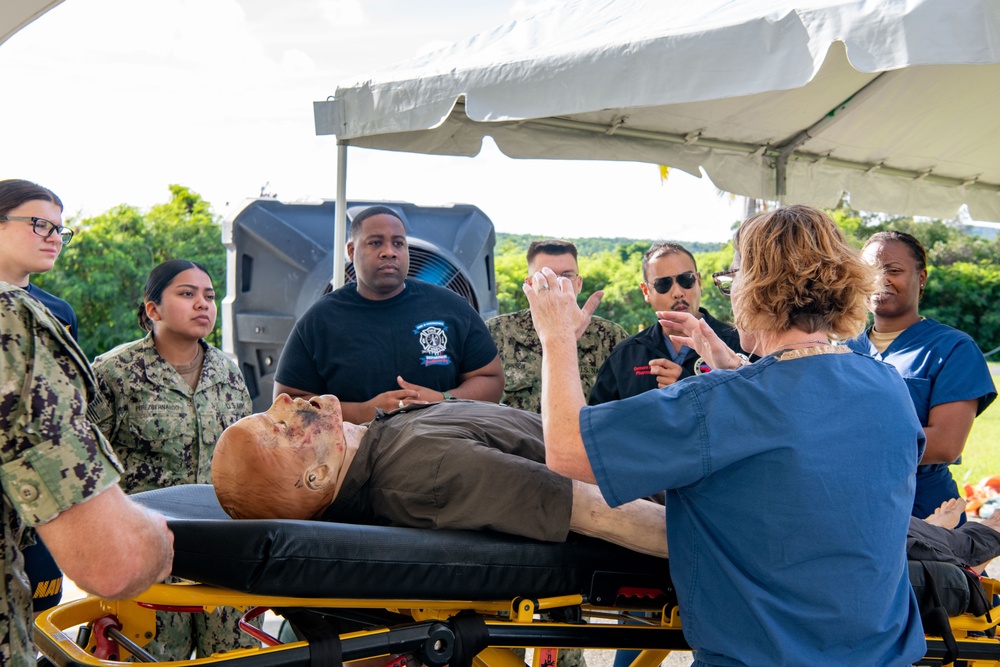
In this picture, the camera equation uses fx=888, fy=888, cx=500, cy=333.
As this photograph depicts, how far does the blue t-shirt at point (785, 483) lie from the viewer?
1681 mm

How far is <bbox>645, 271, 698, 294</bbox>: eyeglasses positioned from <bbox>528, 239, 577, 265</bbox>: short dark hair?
677 millimetres

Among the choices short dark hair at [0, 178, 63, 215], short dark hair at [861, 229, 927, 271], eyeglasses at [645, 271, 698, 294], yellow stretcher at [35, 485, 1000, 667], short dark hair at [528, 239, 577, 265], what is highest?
short dark hair at [0, 178, 63, 215]

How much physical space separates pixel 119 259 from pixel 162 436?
11.6m

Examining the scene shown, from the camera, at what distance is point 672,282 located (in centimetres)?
379

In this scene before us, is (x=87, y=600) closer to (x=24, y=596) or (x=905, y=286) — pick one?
(x=24, y=596)

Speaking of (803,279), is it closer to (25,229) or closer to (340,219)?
(25,229)

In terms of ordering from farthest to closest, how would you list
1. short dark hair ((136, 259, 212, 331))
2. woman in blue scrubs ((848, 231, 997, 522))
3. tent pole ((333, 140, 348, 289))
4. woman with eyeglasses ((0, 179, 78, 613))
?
tent pole ((333, 140, 348, 289)) < short dark hair ((136, 259, 212, 331)) < woman with eyeglasses ((0, 179, 78, 613)) < woman in blue scrubs ((848, 231, 997, 522))

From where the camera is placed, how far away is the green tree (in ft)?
44.6

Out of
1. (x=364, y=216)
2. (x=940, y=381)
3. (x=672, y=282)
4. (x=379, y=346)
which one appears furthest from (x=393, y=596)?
(x=364, y=216)

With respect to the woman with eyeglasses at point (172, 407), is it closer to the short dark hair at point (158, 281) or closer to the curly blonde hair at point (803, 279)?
the short dark hair at point (158, 281)

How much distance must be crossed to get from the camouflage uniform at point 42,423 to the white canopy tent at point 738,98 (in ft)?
8.39

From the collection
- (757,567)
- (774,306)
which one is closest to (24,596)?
(757,567)

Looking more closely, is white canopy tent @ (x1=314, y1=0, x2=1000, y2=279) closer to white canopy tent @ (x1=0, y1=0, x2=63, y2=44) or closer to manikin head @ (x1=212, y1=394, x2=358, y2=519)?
white canopy tent @ (x1=0, y1=0, x2=63, y2=44)

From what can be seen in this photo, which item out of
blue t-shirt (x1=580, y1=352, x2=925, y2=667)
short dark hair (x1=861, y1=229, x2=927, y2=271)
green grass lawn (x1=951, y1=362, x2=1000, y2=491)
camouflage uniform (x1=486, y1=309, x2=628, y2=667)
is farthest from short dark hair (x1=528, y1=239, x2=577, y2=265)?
green grass lawn (x1=951, y1=362, x2=1000, y2=491)
